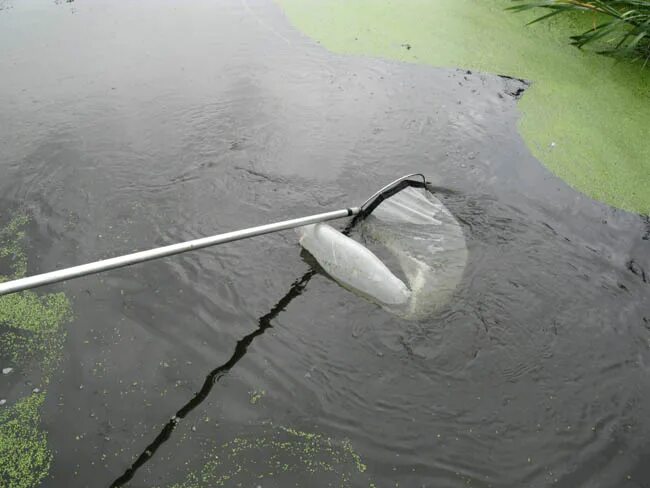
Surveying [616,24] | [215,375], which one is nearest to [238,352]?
[215,375]

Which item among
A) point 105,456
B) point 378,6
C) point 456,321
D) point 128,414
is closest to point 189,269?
point 128,414

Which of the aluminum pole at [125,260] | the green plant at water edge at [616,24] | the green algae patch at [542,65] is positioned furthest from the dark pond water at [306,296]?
the green plant at water edge at [616,24]

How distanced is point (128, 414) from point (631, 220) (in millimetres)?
2192

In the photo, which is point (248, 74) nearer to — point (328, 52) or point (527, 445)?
point (328, 52)

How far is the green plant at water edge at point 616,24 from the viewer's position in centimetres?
286

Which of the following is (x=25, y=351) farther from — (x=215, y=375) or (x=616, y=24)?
(x=616, y=24)

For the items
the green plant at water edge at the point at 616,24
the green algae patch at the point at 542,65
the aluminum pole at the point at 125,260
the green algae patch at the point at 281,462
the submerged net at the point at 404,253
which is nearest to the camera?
the aluminum pole at the point at 125,260

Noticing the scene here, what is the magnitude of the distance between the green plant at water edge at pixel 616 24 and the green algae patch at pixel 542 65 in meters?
0.12

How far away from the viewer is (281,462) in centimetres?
140

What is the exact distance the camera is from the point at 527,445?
1.45 metres

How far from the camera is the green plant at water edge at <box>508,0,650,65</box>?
2863 mm

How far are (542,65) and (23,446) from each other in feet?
11.2

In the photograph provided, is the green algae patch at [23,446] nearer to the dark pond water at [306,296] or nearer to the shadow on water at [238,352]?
the dark pond water at [306,296]

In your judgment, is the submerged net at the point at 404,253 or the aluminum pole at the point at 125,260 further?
the submerged net at the point at 404,253
